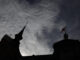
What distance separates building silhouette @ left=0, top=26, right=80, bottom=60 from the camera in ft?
131

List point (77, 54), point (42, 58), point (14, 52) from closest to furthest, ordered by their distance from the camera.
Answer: point (77, 54), point (42, 58), point (14, 52)

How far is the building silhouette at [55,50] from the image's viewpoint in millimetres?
39844

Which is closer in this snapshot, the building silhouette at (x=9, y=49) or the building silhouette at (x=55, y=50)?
the building silhouette at (x=55, y=50)

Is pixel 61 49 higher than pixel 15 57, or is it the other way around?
pixel 61 49

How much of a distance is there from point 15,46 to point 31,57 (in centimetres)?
739

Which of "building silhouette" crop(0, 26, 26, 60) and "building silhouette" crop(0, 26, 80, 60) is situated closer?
"building silhouette" crop(0, 26, 80, 60)

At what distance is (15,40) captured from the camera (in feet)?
168

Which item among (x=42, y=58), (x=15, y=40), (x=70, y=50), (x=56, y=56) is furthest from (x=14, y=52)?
(x=70, y=50)

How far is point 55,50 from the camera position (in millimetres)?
42125

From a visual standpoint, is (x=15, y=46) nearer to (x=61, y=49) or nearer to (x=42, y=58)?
(x=42, y=58)

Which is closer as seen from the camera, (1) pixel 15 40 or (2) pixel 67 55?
(2) pixel 67 55

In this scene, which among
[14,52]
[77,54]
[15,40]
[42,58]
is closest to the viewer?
[77,54]

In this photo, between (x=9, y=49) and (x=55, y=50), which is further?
(x=9, y=49)

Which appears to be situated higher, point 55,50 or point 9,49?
point 55,50
